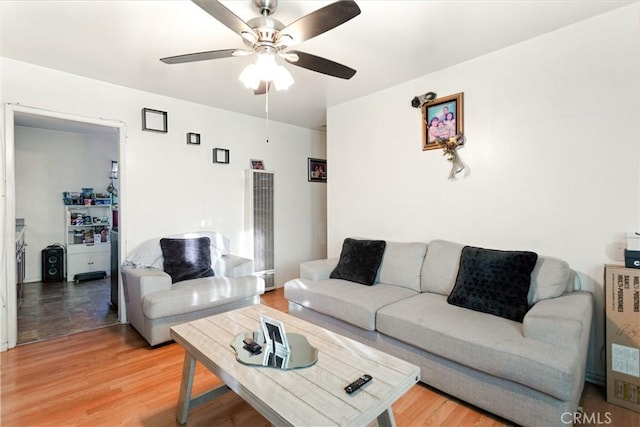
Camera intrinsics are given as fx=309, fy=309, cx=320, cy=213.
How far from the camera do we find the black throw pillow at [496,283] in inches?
78.9

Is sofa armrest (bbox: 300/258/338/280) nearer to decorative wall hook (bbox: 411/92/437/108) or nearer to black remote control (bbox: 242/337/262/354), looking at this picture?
black remote control (bbox: 242/337/262/354)

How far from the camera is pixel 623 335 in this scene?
1842mm

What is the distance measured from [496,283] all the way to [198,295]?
2.42 meters

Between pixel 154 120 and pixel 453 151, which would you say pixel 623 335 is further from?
pixel 154 120

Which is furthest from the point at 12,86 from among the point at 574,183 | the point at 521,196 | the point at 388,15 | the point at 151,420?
the point at 574,183

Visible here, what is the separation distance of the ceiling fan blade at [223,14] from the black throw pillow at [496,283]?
6.97ft

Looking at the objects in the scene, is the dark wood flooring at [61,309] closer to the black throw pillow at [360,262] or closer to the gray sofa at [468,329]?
the gray sofa at [468,329]

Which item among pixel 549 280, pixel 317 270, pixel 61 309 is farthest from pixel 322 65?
pixel 61 309

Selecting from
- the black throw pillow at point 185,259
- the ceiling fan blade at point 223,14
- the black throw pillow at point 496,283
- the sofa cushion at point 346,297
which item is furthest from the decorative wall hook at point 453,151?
the black throw pillow at point 185,259

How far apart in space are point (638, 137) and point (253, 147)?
373 cm

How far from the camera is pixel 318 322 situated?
9.02 ft

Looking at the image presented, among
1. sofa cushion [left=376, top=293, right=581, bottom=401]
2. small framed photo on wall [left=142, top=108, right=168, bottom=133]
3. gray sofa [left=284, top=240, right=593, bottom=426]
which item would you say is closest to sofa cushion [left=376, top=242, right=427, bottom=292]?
gray sofa [left=284, top=240, right=593, bottom=426]

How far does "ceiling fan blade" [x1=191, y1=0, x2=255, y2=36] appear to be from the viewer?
4.40ft

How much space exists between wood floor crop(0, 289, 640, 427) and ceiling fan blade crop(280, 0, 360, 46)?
2108 mm
